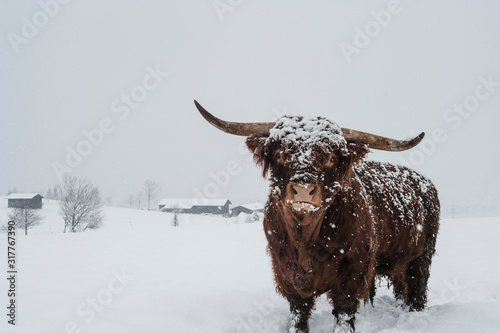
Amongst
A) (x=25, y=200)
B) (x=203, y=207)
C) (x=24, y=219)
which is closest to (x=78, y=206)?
(x=24, y=219)

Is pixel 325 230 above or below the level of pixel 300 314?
above

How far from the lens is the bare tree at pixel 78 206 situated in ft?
113

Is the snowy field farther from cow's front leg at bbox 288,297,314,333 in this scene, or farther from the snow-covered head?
the snow-covered head

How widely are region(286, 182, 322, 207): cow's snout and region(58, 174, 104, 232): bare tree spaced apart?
125 feet

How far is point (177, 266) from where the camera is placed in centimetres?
662

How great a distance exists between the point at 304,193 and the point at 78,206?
1540 inches

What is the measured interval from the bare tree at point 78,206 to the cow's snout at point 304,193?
38.3 metres

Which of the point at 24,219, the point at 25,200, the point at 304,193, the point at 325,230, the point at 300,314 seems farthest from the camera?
the point at 25,200

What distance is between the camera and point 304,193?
7.29 ft

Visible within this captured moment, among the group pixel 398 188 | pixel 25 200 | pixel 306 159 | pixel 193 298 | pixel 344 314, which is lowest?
pixel 25 200

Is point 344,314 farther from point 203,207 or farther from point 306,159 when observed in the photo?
point 203,207

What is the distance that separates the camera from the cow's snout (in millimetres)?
2221

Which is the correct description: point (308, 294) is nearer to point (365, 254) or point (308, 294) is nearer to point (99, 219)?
point (365, 254)

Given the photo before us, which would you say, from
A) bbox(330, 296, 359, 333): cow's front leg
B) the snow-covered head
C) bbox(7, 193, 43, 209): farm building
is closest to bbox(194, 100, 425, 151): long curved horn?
the snow-covered head
